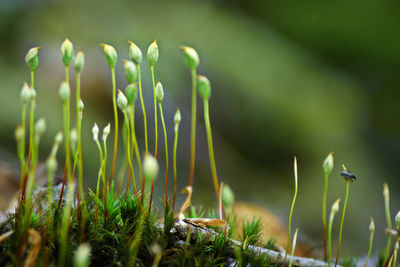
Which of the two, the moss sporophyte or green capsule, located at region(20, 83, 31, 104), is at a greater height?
green capsule, located at region(20, 83, 31, 104)

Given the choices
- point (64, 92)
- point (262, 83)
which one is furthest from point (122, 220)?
point (262, 83)

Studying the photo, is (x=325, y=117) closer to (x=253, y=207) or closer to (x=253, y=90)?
(x=253, y=90)

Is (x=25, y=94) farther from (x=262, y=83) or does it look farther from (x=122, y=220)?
(x=262, y=83)

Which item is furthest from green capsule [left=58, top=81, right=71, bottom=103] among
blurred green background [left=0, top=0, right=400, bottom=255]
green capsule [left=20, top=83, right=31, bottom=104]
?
blurred green background [left=0, top=0, right=400, bottom=255]

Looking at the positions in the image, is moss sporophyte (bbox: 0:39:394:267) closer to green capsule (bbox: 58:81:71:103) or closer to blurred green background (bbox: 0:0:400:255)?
green capsule (bbox: 58:81:71:103)

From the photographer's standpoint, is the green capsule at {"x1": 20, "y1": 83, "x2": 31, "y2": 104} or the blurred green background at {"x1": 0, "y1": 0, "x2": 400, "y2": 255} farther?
the blurred green background at {"x1": 0, "y1": 0, "x2": 400, "y2": 255}

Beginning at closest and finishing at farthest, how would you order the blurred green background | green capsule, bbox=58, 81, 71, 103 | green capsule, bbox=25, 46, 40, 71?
green capsule, bbox=58, 81, 71, 103 → green capsule, bbox=25, 46, 40, 71 → the blurred green background

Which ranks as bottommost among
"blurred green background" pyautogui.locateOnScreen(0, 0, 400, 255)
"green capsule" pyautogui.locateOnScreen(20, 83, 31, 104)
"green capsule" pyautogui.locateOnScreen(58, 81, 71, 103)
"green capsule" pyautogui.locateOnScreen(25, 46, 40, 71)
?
"blurred green background" pyautogui.locateOnScreen(0, 0, 400, 255)

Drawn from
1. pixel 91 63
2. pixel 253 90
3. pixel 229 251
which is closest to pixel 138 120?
pixel 91 63

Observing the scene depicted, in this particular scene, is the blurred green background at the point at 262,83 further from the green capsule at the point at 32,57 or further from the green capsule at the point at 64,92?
the green capsule at the point at 64,92
